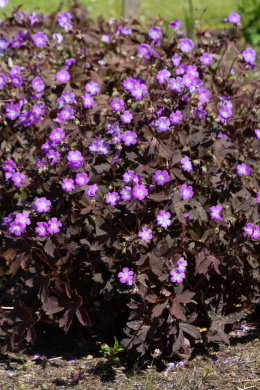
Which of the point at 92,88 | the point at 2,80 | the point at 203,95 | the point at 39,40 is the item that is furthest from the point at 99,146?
the point at 39,40

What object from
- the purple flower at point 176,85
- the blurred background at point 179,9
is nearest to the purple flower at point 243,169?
the purple flower at point 176,85

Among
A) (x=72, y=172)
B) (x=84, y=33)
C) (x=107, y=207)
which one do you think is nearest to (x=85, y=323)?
(x=107, y=207)

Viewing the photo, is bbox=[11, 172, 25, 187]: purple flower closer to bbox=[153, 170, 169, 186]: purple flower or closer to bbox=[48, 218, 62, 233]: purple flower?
Result: bbox=[48, 218, 62, 233]: purple flower

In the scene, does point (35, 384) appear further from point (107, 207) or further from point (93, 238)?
point (107, 207)

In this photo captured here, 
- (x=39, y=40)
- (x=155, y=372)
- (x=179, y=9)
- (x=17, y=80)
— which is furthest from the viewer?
(x=179, y=9)

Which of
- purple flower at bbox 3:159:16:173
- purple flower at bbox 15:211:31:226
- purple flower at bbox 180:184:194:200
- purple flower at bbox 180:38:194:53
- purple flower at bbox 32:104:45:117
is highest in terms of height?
purple flower at bbox 180:38:194:53

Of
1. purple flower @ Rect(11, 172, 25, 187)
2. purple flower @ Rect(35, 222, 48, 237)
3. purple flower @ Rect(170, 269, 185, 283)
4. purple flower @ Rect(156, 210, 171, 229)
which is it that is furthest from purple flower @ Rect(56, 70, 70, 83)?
purple flower @ Rect(170, 269, 185, 283)

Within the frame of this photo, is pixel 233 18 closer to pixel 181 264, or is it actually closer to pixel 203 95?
pixel 203 95
